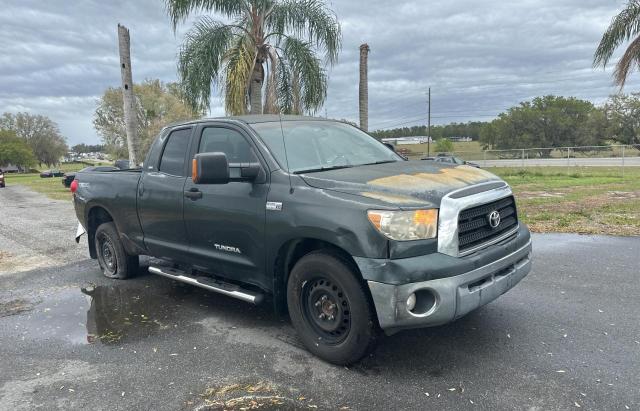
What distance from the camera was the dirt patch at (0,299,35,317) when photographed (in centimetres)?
509

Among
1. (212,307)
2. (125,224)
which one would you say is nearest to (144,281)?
(125,224)

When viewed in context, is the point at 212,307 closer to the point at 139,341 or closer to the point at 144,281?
the point at 139,341

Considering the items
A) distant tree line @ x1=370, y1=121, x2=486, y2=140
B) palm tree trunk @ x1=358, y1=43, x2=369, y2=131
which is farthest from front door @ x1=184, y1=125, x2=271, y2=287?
distant tree line @ x1=370, y1=121, x2=486, y2=140

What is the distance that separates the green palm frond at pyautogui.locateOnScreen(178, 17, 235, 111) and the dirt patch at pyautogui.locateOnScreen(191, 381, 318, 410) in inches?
381

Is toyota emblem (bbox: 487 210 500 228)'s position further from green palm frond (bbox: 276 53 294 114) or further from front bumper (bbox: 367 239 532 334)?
green palm frond (bbox: 276 53 294 114)

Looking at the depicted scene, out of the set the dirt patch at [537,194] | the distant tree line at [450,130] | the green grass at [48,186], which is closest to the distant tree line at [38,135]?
the green grass at [48,186]

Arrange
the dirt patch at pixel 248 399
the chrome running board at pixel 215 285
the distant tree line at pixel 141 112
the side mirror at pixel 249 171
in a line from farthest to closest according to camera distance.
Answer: the distant tree line at pixel 141 112 < the chrome running board at pixel 215 285 < the side mirror at pixel 249 171 < the dirt patch at pixel 248 399

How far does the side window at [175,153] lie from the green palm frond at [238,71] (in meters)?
6.89

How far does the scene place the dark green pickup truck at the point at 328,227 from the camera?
3246 mm

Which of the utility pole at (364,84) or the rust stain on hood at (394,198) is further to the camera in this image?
the utility pole at (364,84)

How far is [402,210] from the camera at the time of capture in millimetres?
3238

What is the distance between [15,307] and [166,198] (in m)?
2.15

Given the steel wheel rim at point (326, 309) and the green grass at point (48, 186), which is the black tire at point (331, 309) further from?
the green grass at point (48, 186)

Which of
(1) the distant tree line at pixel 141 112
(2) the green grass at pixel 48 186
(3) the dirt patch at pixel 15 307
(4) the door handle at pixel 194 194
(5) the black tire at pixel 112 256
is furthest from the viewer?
(1) the distant tree line at pixel 141 112
